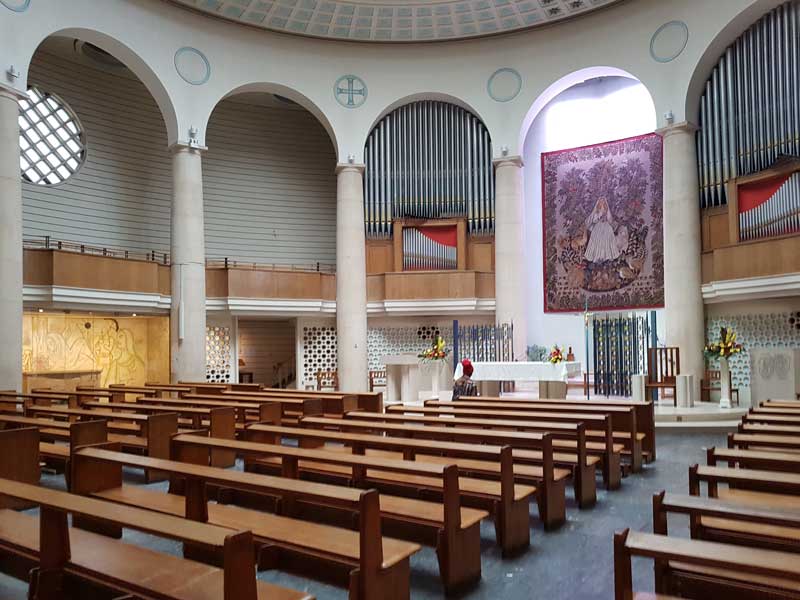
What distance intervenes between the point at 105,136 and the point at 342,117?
529 centimetres

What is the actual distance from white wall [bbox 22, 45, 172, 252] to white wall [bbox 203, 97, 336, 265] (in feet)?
4.16

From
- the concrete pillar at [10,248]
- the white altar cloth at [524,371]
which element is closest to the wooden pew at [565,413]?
the white altar cloth at [524,371]

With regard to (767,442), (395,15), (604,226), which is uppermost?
(395,15)

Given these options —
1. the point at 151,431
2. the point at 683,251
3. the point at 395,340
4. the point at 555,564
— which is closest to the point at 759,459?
the point at 555,564

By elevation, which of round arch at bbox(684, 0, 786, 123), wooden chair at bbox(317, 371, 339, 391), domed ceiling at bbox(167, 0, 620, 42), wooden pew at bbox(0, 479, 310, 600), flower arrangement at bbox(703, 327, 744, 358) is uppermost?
domed ceiling at bbox(167, 0, 620, 42)

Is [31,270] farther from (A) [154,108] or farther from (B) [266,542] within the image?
(B) [266,542]

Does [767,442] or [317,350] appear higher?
[317,350]

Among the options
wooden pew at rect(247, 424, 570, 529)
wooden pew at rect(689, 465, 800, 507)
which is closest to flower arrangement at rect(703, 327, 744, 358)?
wooden pew at rect(247, 424, 570, 529)

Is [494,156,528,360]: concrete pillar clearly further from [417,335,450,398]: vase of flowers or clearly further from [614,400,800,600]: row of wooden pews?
[614,400,800,600]: row of wooden pews

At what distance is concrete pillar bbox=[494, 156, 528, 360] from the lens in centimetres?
1458

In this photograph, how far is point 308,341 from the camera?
15.9m

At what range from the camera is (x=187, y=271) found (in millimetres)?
13273

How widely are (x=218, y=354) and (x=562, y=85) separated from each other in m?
9.84

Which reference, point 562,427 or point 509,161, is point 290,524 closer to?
point 562,427
